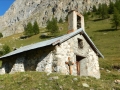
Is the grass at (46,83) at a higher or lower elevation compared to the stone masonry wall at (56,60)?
lower

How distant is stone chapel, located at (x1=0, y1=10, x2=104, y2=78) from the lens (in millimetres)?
18555

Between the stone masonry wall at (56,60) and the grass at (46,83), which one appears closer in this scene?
the grass at (46,83)

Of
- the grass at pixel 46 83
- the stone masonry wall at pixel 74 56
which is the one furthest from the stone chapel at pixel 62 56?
the grass at pixel 46 83

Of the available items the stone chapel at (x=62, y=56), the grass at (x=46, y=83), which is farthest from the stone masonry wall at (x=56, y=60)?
the grass at (x=46, y=83)

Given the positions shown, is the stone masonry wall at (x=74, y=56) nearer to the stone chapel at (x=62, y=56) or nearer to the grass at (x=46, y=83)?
the stone chapel at (x=62, y=56)

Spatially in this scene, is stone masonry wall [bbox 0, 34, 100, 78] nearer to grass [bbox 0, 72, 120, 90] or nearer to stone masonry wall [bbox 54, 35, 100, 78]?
stone masonry wall [bbox 54, 35, 100, 78]

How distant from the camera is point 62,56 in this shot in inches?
746

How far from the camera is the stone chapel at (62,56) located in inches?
730

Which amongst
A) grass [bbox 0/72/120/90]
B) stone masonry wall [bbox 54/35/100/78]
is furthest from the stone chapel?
grass [bbox 0/72/120/90]

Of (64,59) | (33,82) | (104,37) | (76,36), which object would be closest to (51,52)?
(64,59)

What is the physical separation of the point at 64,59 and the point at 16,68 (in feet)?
15.8

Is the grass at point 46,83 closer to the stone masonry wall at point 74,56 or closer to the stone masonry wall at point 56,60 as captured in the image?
the stone masonry wall at point 56,60

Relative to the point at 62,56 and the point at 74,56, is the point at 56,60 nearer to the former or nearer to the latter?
the point at 62,56

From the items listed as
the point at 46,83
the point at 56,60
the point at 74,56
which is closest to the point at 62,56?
the point at 56,60
